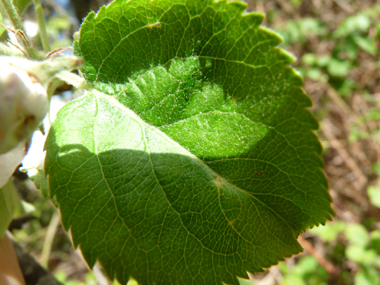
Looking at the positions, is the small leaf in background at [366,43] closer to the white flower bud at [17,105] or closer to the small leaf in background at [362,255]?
the small leaf in background at [362,255]

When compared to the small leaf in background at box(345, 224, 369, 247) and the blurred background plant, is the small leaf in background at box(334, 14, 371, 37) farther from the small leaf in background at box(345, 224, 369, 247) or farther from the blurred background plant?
the small leaf in background at box(345, 224, 369, 247)

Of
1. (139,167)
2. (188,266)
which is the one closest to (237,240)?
(188,266)

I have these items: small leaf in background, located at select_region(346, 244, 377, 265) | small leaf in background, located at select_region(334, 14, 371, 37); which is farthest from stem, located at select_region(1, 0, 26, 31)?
small leaf in background, located at select_region(334, 14, 371, 37)

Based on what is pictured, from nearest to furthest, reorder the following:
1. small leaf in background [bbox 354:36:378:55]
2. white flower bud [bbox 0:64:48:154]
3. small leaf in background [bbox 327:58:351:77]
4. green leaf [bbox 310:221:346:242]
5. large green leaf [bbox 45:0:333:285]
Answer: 1. white flower bud [bbox 0:64:48:154]
2. large green leaf [bbox 45:0:333:285]
3. green leaf [bbox 310:221:346:242]
4. small leaf in background [bbox 354:36:378:55]
5. small leaf in background [bbox 327:58:351:77]

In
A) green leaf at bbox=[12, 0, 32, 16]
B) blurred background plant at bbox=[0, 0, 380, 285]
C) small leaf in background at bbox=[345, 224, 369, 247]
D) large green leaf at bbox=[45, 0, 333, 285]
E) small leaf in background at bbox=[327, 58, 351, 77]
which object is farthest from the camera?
small leaf in background at bbox=[327, 58, 351, 77]

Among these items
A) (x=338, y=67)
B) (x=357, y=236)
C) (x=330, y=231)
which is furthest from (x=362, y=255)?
(x=338, y=67)

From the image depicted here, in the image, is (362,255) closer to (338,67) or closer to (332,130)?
(332,130)
